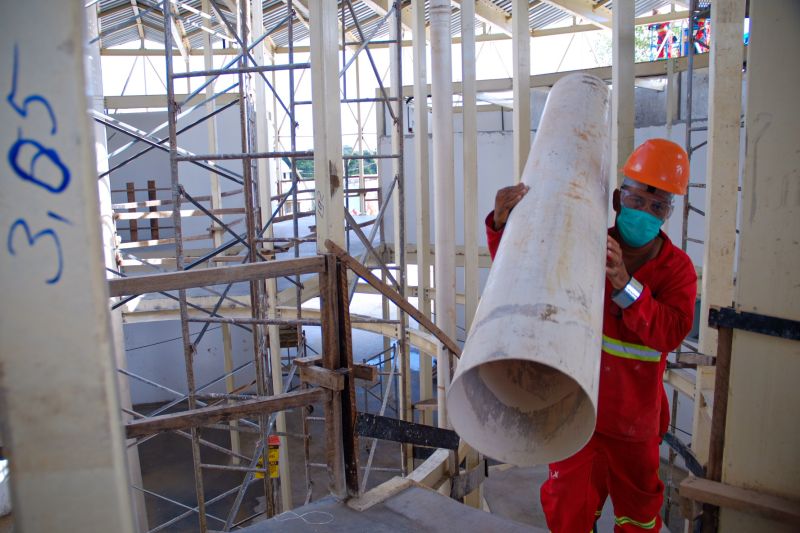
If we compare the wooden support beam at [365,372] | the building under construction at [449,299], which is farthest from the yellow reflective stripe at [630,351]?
the wooden support beam at [365,372]

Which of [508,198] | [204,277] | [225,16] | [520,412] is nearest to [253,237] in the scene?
[204,277]

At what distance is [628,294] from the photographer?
2805 mm

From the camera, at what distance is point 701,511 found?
9.04 feet

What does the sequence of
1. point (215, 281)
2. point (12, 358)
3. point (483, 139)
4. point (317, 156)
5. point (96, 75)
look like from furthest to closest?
point (483, 139) < point (96, 75) < point (317, 156) < point (215, 281) < point (12, 358)

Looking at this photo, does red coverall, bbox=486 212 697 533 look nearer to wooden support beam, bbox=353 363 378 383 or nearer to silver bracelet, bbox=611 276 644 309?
silver bracelet, bbox=611 276 644 309

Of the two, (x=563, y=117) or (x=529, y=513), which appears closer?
(x=563, y=117)

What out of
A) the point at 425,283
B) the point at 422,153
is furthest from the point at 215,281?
the point at 425,283

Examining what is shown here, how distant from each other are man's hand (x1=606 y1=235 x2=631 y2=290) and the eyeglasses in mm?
492

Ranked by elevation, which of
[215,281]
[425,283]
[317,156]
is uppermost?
[317,156]

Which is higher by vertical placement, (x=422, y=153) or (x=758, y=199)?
(x=422, y=153)

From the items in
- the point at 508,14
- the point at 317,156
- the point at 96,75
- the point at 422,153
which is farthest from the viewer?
the point at 508,14

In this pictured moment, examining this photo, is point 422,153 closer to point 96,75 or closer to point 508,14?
point 96,75

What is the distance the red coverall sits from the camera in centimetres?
317

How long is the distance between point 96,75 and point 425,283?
6.24 metres
